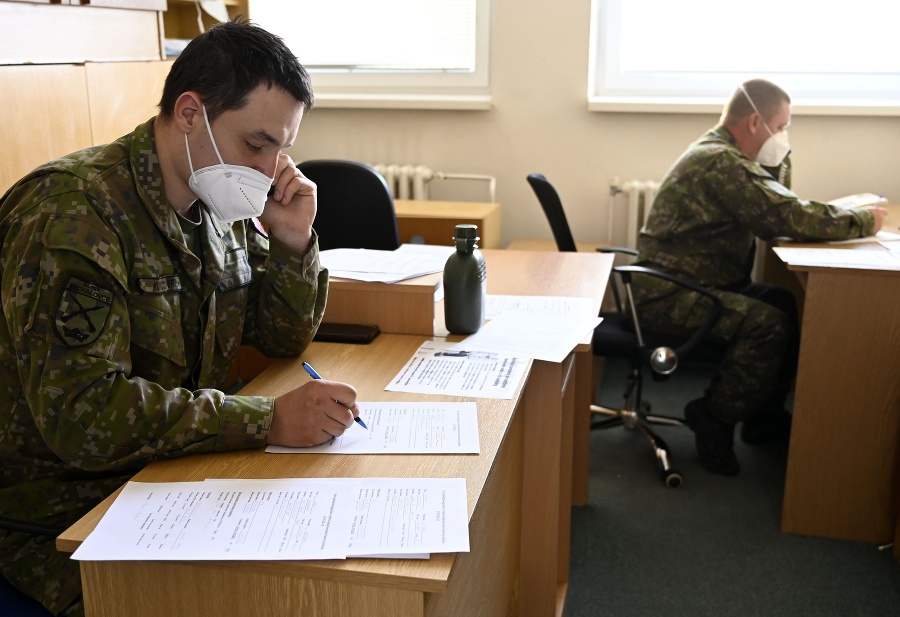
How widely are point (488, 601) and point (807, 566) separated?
3.92 ft

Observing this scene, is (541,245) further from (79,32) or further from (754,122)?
(79,32)

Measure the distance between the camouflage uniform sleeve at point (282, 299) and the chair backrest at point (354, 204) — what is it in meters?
1.16

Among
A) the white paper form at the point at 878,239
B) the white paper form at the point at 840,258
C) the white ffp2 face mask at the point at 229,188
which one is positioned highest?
the white ffp2 face mask at the point at 229,188

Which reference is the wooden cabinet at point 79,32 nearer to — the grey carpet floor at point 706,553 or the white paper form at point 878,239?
the grey carpet floor at point 706,553

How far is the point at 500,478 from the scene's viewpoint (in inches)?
64.5

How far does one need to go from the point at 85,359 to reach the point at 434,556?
53 cm

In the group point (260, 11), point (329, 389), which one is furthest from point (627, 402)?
point (260, 11)

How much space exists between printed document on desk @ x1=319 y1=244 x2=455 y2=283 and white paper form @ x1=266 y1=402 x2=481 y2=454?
47 cm

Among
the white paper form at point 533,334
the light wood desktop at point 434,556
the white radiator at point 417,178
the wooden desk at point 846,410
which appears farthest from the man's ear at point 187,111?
the white radiator at point 417,178

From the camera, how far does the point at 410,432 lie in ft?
4.42

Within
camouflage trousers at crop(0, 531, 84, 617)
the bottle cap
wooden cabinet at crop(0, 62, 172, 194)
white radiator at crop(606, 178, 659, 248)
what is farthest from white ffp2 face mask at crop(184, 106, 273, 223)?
white radiator at crop(606, 178, 659, 248)

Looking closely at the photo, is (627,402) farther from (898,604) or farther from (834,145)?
(834,145)

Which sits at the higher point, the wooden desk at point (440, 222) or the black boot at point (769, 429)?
the wooden desk at point (440, 222)

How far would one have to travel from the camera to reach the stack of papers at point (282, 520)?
3.32 ft
